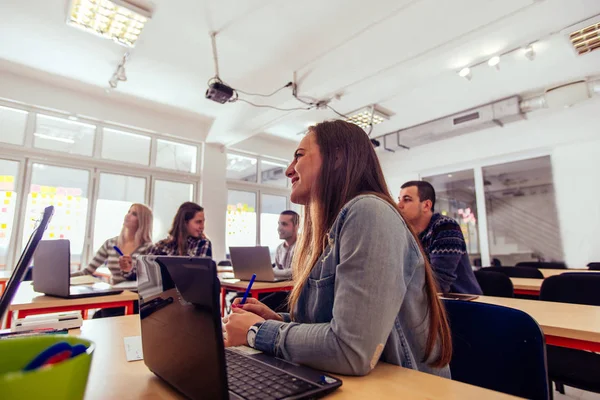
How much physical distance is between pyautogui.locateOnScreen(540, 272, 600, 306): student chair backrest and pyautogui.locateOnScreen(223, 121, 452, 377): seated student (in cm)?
143

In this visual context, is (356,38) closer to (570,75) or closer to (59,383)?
(570,75)

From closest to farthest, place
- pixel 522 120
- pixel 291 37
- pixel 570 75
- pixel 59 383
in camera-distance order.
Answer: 1. pixel 59 383
2. pixel 291 37
3. pixel 570 75
4. pixel 522 120

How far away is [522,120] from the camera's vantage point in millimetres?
5176

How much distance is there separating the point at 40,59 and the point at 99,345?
14.8 feet

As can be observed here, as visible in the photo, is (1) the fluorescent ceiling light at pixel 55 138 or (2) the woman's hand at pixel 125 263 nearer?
(2) the woman's hand at pixel 125 263

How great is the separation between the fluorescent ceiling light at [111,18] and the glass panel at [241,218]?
10.8 ft

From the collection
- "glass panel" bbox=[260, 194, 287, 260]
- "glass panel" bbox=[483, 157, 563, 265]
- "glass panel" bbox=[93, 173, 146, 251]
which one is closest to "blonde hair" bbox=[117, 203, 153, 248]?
"glass panel" bbox=[93, 173, 146, 251]

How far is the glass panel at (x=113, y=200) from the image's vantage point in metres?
4.96

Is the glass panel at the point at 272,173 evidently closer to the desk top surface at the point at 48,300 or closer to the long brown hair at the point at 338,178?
the desk top surface at the point at 48,300

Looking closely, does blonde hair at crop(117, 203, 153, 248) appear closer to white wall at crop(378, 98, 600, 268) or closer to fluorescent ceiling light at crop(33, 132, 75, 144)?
fluorescent ceiling light at crop(33, 132, 75, 144)

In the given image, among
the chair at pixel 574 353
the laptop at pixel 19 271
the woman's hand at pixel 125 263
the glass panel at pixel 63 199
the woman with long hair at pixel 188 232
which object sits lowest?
the chair at pixel 574 353

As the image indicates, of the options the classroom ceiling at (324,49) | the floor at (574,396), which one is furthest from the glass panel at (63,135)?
the floor at (574,396)

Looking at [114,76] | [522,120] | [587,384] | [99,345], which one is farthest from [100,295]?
[522,120]

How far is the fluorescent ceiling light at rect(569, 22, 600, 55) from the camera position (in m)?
3.21
